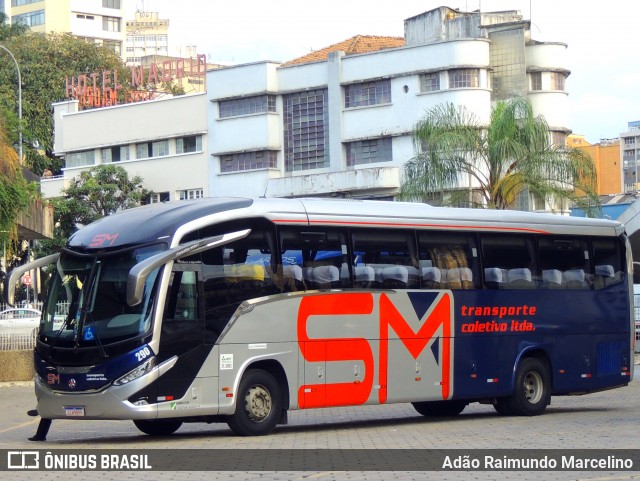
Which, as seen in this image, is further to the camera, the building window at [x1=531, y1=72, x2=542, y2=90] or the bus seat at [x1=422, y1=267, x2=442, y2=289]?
the building window at [x1=531, y1=72, x2=542, y2=90]

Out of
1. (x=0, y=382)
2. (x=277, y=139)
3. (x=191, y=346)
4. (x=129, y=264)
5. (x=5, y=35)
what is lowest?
(x=0, y=382)

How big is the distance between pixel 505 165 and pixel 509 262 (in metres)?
16.9

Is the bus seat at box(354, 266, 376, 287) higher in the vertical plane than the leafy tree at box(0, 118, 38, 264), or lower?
lower

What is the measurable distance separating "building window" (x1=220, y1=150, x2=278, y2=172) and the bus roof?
47.1 metres

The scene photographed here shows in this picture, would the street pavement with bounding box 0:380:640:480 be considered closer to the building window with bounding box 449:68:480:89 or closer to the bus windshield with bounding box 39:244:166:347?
the bus windshield with bounding box 39:244:166:347

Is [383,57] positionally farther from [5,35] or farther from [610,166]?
[610,166]

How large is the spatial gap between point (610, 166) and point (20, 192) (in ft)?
297

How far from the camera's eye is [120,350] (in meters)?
16.5

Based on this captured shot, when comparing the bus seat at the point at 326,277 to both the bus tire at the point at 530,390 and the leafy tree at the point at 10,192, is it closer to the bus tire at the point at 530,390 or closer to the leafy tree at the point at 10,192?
the bus tire at the point at 530,390

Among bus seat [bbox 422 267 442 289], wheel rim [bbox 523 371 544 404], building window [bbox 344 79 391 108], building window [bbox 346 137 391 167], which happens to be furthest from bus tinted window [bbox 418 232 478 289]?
building window [bbox 344 79 391 108]

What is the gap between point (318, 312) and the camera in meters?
18.5

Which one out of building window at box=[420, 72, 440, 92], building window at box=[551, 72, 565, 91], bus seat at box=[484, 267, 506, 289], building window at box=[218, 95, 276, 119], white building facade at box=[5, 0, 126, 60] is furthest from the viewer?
white building facade at box=[5, 0, 126, 60]

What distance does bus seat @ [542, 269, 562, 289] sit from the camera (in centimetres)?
2182

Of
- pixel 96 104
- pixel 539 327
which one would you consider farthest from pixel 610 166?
pixel 539 327
